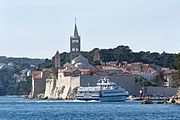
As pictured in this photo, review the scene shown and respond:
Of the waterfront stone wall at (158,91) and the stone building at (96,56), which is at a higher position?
the stone building at (96,56)

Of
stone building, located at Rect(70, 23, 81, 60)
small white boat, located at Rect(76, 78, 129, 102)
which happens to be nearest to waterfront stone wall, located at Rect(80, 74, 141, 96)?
small white boat, located at Rect(76, 78, 129, 102)

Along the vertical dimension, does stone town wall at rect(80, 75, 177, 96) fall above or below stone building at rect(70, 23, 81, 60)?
below

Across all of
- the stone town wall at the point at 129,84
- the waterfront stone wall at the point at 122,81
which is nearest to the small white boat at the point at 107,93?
the waterfront stone wall at the point at 122,81

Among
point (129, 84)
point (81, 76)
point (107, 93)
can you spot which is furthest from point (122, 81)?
point (107, 93)

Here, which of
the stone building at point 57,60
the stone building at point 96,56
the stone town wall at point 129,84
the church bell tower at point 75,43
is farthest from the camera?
the stone building at point 96,56

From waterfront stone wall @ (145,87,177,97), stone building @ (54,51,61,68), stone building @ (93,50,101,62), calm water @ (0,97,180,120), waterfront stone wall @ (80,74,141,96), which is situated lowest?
calm water @ (0,97,180,120)

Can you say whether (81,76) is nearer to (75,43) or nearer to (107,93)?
(107,93)

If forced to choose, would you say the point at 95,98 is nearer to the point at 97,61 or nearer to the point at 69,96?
the point at 69,96

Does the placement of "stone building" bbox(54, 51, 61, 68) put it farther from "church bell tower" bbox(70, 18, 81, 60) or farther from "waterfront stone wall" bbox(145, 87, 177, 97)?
"waterfront stone wall" bbox(145, 87, 177, 97)

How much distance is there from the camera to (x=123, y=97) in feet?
411

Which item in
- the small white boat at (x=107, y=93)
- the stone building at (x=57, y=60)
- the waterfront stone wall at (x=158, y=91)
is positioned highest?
the stone building at (x=57, y=60)

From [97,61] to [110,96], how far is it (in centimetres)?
6327

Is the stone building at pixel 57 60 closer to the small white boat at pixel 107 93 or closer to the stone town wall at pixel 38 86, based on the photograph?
the stone town wall at pixel 38 86

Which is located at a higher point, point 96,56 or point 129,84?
point 96,56
